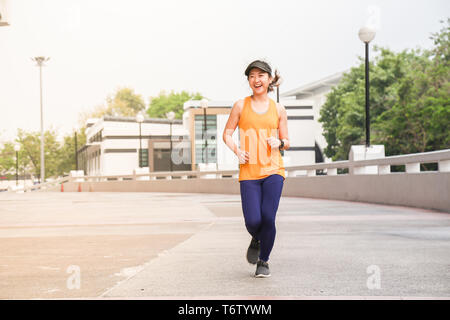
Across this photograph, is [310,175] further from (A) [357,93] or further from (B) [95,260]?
(A) [357,93]

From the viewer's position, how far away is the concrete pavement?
5.30 metres

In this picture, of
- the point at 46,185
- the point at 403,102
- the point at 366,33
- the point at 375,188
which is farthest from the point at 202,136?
the point at 375,188

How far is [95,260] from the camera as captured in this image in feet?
24.4

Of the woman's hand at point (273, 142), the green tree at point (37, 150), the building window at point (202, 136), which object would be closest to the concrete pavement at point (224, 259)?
the woman's hand at point (273, 142)

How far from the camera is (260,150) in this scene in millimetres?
5699

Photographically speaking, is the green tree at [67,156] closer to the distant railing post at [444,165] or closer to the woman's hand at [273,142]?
the distant railing post at [444,165]

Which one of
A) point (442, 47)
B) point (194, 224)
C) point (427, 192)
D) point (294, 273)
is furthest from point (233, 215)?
point (442, 47)

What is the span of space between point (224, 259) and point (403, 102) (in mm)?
40332

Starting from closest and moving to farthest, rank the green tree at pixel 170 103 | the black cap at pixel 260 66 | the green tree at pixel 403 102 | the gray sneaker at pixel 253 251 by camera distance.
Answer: the black cap at pixel 260 66 < the gray sneaker at pixel 253 251 < the green tree at pixel 403 102 < the green tree at pixel 170 103

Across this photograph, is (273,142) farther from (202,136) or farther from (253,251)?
(202,136)

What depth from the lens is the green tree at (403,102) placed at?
138ft

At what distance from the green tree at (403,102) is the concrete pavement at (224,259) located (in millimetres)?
31044

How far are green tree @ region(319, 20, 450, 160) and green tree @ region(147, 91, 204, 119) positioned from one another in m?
62.6

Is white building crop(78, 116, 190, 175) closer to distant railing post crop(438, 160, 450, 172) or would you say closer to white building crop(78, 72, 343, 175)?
white building crop(78, 72, 343, 175)
